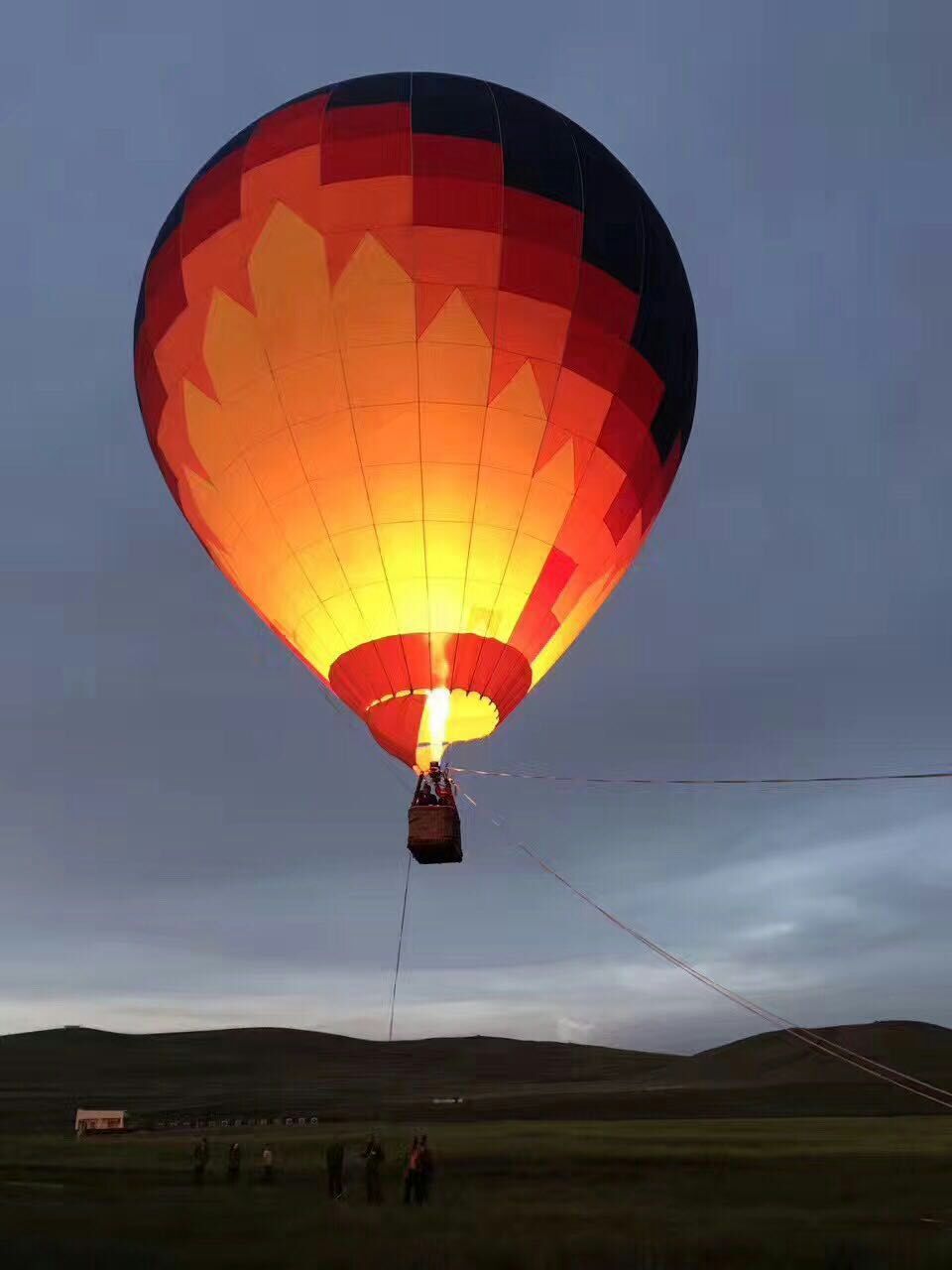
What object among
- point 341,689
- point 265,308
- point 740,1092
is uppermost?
point 265,308

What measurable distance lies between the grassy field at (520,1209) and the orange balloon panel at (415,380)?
5.91 meters

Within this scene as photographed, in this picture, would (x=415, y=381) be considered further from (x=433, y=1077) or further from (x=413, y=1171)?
(x=433, y=1077)

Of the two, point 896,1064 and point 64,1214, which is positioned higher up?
point 896,1064

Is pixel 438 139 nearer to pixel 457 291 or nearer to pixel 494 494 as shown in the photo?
pixel 457 291

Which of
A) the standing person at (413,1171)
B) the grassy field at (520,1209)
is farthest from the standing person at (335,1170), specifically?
the standing person at (413,1171)

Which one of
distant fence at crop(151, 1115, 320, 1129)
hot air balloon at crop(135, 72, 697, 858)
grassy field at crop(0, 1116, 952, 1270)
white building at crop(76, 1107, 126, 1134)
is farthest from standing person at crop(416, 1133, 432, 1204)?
white building at crop(76, 1107, 126, 1134)

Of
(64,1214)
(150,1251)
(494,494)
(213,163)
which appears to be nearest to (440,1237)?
(150,1251)

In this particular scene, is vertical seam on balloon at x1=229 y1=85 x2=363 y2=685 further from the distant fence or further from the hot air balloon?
the distant fence

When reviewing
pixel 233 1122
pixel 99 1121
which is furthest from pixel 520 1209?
pixel 233 1122

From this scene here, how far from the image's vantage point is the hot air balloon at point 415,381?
49.2 ft

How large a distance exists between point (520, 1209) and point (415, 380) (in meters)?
10.4

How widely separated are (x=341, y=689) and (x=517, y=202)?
7473mm

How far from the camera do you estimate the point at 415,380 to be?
1488 centimetres

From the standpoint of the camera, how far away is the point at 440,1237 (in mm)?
10273
